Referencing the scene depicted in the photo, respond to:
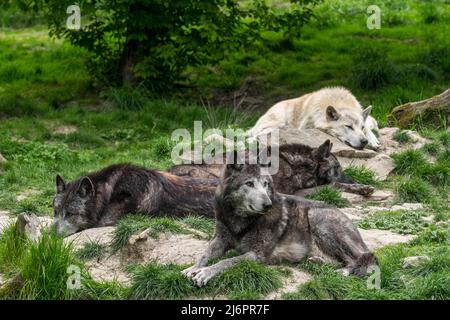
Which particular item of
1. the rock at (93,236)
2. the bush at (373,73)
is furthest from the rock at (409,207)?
the bush at (373,73)

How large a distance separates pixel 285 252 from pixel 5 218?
4238mm

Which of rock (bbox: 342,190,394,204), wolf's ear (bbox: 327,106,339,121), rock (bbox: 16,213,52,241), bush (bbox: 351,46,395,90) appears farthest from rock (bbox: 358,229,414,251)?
bush (bbox: 351,46,395,90)

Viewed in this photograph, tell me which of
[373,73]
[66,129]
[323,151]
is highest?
[373,73]

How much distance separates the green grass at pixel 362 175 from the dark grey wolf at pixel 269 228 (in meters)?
3.99

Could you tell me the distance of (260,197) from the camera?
7695mm

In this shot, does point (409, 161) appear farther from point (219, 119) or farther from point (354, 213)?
point (219, 119)

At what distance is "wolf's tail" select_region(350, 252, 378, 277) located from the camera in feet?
25.1

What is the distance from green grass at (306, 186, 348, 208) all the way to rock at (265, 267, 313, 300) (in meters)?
3.06

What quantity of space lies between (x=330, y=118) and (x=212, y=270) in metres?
7.27

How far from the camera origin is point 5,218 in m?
10.5

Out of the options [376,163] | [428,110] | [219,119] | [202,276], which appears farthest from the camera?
[219,119]

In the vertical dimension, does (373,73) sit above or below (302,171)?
above

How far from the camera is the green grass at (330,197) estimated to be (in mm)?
10766

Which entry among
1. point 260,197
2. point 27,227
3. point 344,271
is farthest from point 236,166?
point 27,227
